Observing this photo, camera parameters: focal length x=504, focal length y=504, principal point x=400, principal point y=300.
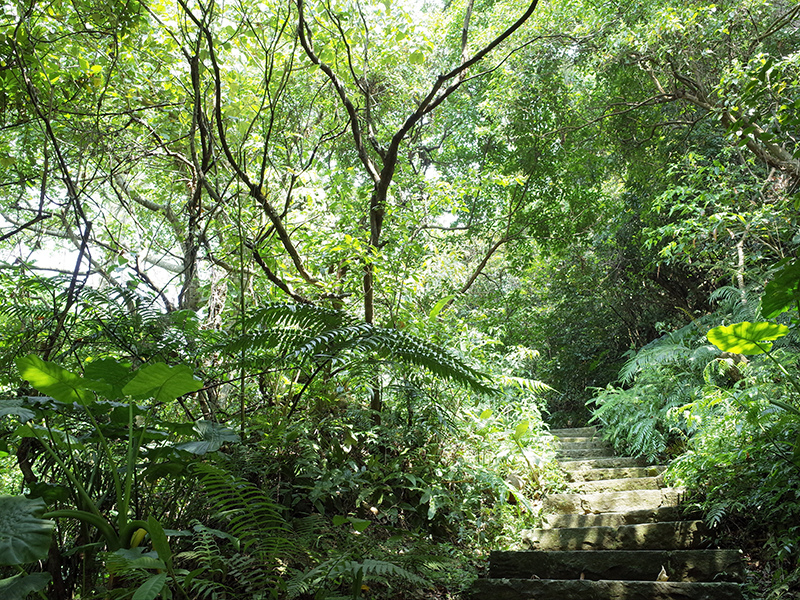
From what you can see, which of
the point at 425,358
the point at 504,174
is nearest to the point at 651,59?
the point at 504,174

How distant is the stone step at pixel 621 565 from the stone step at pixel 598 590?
0.86ft

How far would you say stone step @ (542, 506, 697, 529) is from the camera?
11.4ft

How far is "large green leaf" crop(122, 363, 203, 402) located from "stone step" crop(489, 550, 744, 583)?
7.23 feet

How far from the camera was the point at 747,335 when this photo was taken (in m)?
2.69

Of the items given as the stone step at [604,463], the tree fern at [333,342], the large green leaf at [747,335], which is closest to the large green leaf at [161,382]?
the tree fern at [333,342]

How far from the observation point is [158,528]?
1.42 m

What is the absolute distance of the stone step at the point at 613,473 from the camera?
4465mm

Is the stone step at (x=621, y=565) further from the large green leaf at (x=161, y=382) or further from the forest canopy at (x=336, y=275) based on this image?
the large green leaf at (x=161, y=382)

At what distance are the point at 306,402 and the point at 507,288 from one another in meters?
8.11

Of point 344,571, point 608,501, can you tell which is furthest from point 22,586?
point 608,501

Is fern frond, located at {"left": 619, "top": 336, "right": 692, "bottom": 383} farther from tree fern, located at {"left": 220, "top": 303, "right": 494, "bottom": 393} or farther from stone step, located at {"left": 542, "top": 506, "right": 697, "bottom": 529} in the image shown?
tree fern, located at {"left": 220, "top": 303, "right": 494, "bottom": 393}

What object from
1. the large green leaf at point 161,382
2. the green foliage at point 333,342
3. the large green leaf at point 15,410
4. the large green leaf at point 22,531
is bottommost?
the large green leaf at point 22,531

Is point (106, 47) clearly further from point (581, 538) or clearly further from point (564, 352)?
point (564, 352)

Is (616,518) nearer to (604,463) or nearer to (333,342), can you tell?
(604,463)
